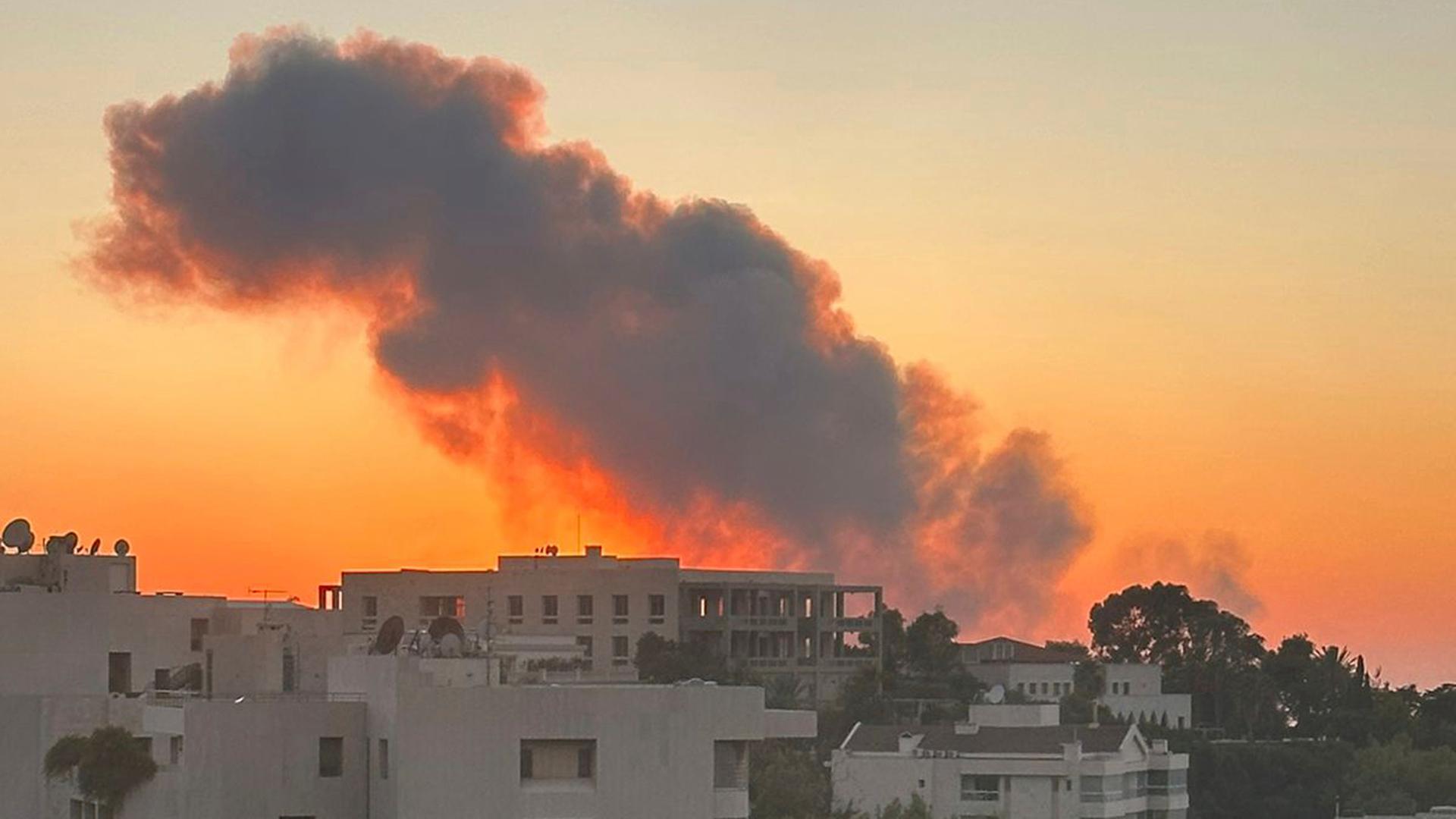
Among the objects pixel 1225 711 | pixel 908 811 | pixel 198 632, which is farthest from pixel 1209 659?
pixel 198 632

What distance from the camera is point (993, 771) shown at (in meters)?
137

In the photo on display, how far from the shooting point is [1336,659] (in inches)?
7633

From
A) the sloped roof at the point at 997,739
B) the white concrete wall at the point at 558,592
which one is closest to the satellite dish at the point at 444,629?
the sloped roof at the point at 997,739

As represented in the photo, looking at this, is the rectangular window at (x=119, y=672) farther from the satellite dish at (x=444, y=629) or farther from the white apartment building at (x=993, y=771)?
the white apartment building at (x=993, y=771)

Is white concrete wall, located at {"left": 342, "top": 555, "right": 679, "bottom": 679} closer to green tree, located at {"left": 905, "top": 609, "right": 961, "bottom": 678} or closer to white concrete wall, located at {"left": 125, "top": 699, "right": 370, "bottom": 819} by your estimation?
green tree, located at {"left": 905, "top": 609, "right": 961, "bottom": 678}

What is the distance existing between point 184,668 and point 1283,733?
4636 inches

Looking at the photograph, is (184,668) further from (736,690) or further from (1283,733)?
(1283,733)

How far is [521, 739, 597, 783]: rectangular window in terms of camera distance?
62156mm

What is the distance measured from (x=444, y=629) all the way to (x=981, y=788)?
75009 millimetres

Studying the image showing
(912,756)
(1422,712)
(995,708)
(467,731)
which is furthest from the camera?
(1422,712)

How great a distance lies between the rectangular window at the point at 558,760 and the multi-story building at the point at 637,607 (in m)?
104

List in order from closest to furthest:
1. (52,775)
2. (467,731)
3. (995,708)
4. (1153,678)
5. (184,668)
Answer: (467,731)
(52,775)
(184,668)
(995,708)
(1153,678)

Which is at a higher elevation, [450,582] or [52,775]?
[450,582]

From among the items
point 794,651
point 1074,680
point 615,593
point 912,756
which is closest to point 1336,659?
point 1074,680
